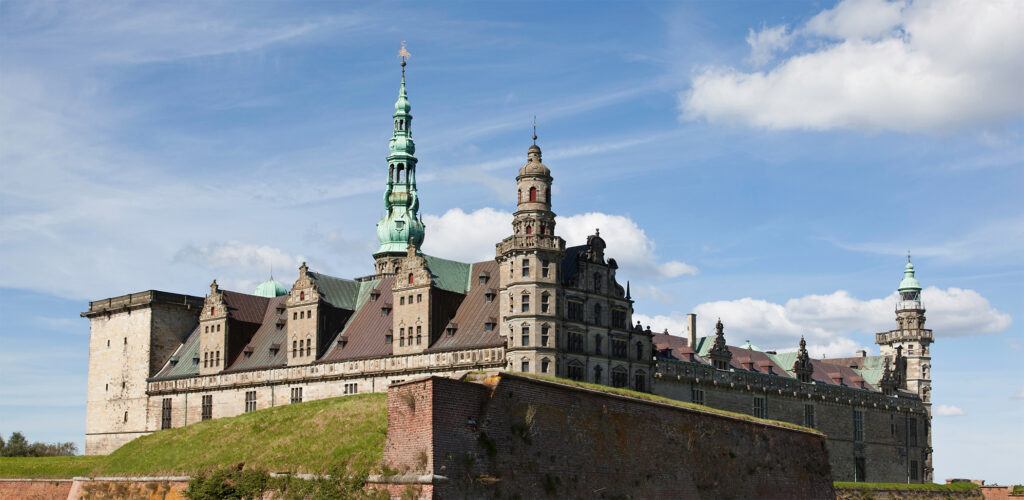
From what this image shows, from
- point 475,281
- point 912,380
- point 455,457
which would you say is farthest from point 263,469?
point 912,380

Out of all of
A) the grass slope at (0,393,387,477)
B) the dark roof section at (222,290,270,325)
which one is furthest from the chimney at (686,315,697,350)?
the grass slope at (0,393,387,477)

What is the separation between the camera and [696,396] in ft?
287

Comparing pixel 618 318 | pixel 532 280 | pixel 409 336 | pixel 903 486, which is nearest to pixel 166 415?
pixel 409 336

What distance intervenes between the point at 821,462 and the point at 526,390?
2907 centimetres

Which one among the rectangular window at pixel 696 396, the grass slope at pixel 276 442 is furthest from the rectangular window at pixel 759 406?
the grass slope at pixel 276 442

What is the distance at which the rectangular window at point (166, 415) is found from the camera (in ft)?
300

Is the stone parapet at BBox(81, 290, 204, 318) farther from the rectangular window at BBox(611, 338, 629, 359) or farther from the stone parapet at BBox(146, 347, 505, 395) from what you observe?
the rectangular window at BBox(611, 338, 629, 359)

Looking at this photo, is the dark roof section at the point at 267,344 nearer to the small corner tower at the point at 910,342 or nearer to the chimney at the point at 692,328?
the chimney at the point at 692,328

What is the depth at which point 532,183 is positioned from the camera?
238 ft

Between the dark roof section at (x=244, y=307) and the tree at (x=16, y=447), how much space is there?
18855 mm

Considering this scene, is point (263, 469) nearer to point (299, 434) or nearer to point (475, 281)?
point (299, 434)

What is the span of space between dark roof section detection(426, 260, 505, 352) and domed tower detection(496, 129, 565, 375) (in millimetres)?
1724

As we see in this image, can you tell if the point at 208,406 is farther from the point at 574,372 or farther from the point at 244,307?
the point at 574,372

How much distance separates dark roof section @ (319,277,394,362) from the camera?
3150 inches
